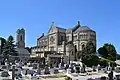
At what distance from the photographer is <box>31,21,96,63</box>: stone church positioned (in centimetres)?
8169

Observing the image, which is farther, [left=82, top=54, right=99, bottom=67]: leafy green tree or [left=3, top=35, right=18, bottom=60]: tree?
[left=3, top=35, right=18, bottom=60]: tree

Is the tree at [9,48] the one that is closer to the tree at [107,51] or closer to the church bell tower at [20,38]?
the church bell tower at [20,38]

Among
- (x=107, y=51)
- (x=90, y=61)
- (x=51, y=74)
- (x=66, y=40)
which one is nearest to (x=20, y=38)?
(x=66, y=40)

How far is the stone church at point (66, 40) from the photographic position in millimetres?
81688

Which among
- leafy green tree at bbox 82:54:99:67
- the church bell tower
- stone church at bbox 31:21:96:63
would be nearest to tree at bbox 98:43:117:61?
stone church at bbox 31:21:96:63

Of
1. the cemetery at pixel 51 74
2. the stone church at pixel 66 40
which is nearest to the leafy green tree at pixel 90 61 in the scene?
the stone church at pixel 66 40

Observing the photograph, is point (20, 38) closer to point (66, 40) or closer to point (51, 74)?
point (66, 40)

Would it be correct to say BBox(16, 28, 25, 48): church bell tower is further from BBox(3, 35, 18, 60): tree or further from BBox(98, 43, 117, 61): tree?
BBox(98, 43, 117, 61): tree

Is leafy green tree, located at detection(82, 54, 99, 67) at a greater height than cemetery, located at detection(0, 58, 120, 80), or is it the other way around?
leafy green tree, located at detection(82, 54, 99, 67)

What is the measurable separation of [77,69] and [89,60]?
1561 cm

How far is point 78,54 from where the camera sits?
76.9 m

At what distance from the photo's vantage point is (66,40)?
93.0m

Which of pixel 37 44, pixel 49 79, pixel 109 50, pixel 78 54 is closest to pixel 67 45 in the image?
pixel 78 54

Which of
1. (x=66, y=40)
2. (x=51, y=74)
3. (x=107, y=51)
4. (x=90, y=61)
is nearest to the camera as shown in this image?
(x=51, y=74)
